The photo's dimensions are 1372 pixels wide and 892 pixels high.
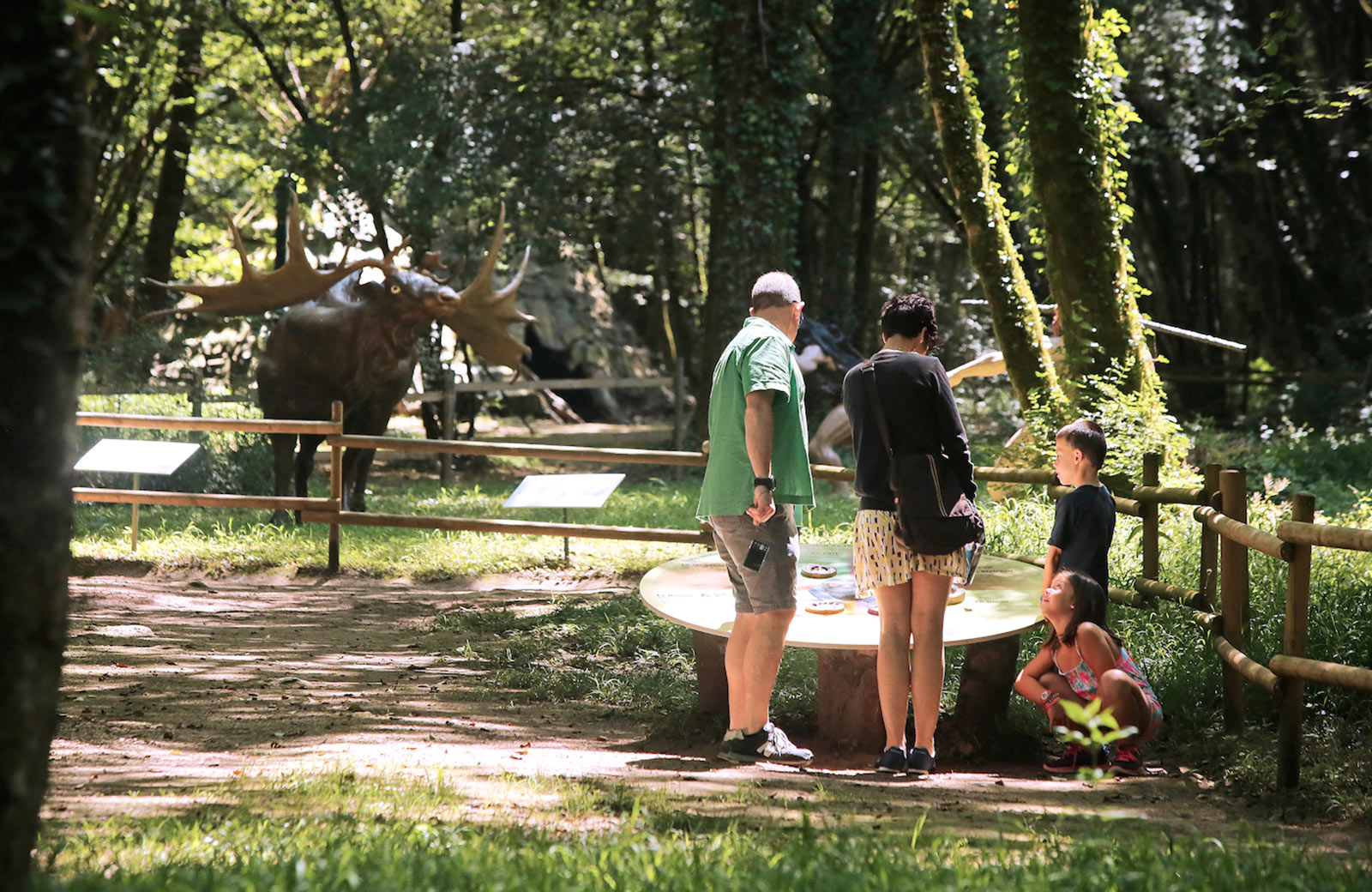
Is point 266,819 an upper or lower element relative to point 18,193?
lower

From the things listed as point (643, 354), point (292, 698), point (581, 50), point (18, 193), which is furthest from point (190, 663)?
point (643, 354)

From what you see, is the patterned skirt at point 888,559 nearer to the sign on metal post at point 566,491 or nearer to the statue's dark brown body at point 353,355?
the sign on metal post at point 566,491

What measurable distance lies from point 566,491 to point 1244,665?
225 inches

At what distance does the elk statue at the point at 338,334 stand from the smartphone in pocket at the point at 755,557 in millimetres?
6558

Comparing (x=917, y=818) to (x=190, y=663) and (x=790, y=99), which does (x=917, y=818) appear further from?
(x=790, y=99)

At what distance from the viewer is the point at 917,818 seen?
13.6 ft

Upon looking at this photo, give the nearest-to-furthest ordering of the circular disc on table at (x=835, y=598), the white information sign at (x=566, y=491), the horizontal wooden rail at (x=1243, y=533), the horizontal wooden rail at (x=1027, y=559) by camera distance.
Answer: the horizontal wooden rail at (x=1243, y=533)
the circular disc on table at (x=835, y=598)
the horizontal wooden rail at (x=1027, y=559)
the white information sign at (x=566, y=491)

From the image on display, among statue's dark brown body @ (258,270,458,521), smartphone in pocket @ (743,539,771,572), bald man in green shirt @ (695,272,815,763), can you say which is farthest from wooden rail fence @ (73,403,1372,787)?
smartphone in pocket @ (743,539,771,572)

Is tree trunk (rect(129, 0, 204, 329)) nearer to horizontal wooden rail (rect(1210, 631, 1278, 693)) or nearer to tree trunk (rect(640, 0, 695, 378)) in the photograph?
tree trunk (rect(640, 0, 695, 378))

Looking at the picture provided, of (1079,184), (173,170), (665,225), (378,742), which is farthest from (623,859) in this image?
(665,225)

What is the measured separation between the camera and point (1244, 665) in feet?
Answer: 16.3

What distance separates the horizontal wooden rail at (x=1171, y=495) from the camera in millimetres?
6043

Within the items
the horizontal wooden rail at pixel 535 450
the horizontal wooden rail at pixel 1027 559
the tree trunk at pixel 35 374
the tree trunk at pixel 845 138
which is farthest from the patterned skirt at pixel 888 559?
the tree trunk at pixel 845 138

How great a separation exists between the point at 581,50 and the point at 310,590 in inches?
503
